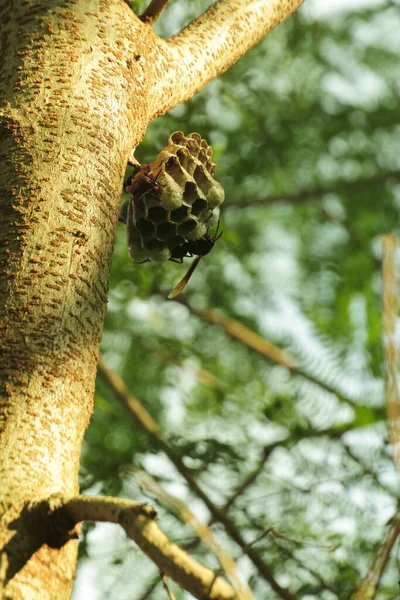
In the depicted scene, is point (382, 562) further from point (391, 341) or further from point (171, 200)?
point (171, 200)

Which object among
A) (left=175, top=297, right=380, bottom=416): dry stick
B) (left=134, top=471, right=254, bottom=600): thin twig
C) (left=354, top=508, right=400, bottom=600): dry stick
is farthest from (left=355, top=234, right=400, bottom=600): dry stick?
(left=175, top=297, right=380, bottom=416): dry stick

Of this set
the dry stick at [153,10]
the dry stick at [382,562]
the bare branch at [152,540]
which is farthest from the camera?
the dry stick at [153,10]

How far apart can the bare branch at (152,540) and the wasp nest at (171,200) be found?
0.83 m

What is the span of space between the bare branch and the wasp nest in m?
0.83

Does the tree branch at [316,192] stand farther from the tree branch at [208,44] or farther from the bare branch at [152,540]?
the bare branch at [152,540]

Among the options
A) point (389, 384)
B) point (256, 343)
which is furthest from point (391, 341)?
point (256, 343)

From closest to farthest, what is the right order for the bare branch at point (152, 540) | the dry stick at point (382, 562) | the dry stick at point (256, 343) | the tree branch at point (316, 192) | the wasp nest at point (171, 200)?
the dry stick at point (382, 562) < the bare branch at point (152, 540) < the wasp nest at point (171, 200) < the dry stick at point (256, 343) < the tree branch at point (316, 192)

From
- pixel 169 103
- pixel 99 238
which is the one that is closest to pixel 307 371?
pixel 169 103

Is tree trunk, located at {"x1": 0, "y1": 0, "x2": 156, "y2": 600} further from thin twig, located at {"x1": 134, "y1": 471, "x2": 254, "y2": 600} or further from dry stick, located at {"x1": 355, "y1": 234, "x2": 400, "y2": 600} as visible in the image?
dry stick, located at {"x1": 355, "y1": 234, "x2": 400, "y2": 600}

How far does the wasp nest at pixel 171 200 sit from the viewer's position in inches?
70.4

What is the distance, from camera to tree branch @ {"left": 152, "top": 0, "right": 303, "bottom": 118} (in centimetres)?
188

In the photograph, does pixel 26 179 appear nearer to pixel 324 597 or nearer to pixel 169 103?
pixel 169 103

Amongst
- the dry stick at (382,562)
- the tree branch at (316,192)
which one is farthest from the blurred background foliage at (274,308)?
the dry stick at (382,562)

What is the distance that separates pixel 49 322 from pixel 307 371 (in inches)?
58.5
